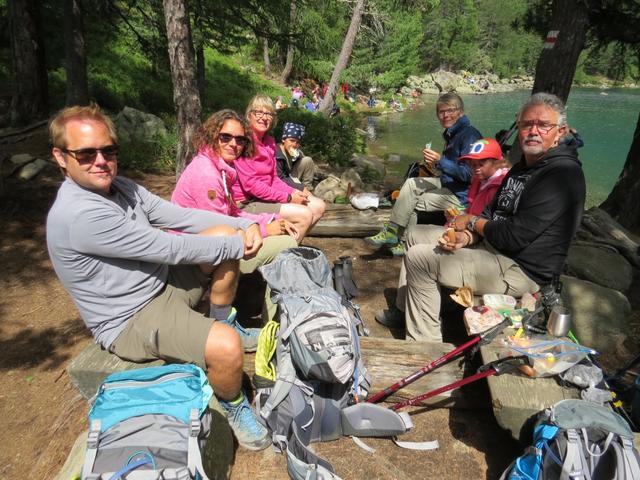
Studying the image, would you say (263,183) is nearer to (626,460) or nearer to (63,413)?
(63,413)

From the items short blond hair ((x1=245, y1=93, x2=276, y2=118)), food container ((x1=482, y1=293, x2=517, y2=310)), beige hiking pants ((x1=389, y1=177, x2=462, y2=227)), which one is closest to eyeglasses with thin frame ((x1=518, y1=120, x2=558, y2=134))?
food container ((x1=482, y1=293, x2=517, y2=310))

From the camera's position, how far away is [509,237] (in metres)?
2.71

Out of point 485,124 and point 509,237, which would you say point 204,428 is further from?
point 485,124

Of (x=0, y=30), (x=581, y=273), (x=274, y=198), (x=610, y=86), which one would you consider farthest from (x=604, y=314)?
(x=610, y=86)

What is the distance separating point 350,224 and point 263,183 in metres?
1.56

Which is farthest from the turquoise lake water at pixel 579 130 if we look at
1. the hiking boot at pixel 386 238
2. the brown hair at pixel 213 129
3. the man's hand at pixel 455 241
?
the brown hair at pixel 213 129

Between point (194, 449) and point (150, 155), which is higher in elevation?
point (194, 449)

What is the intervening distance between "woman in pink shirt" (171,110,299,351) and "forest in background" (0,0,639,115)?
17.4ft

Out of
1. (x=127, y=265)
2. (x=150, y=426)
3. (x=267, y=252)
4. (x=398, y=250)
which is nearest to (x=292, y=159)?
(x=398, y=250)

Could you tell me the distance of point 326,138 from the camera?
36.1 feet

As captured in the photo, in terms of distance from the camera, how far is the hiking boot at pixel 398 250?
15.2 ft

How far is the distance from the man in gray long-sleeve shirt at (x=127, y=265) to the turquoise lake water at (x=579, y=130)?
9890 mm

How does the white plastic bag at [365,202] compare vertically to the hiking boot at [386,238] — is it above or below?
above

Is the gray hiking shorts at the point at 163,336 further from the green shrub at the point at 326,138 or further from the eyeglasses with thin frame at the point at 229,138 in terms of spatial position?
the green shrub at the point at 326,138
